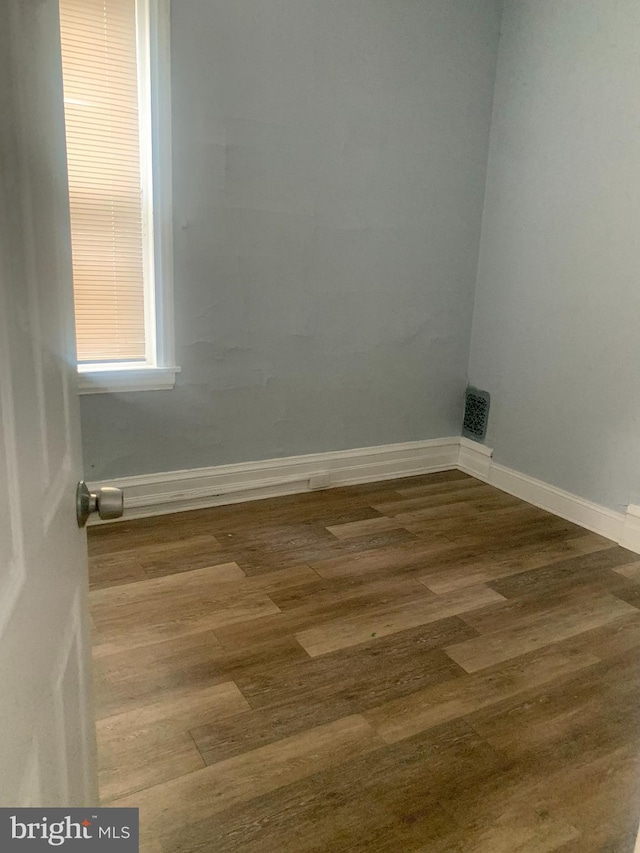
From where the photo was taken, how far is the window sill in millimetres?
2605

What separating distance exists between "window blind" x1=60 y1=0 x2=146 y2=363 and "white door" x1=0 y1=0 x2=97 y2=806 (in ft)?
5.92

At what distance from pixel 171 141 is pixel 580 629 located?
2382mm

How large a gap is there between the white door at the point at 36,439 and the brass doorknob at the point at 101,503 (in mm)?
26

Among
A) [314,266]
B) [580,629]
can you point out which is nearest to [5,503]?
[580,629]

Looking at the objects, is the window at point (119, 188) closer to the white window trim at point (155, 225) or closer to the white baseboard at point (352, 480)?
the white window trim at point (155, 225)

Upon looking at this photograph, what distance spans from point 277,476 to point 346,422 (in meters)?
0.46

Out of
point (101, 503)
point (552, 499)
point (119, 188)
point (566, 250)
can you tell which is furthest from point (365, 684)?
point (566, 250)

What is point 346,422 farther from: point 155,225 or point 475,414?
point 155,225

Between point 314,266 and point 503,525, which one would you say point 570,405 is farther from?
point 314,266

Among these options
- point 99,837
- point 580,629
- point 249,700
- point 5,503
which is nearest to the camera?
point 5,503

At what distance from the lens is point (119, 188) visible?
2.54m

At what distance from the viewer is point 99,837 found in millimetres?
761

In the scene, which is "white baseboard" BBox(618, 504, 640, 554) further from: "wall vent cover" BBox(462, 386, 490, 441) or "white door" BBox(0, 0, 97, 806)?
"white door" BBox(0, 0, 97, 806)

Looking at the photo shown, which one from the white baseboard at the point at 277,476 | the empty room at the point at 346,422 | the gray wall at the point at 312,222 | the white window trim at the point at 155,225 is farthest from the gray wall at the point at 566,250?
the white window trim at the point at 155,225
